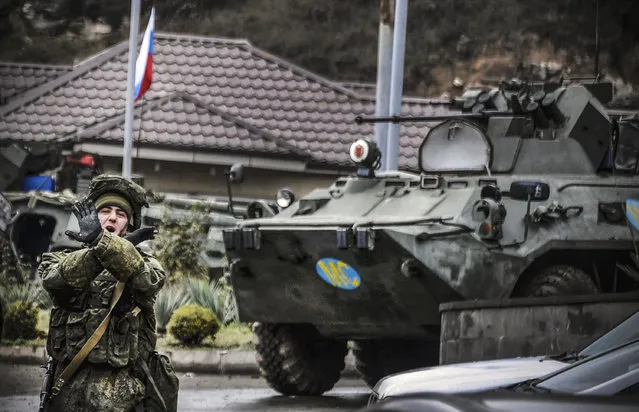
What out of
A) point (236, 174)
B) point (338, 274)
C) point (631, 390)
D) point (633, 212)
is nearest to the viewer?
point (631, 390)

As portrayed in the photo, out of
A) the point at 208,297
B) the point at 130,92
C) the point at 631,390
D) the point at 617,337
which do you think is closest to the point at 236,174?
the point at 208,297

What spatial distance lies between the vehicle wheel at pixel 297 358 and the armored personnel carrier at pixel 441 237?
0.01 metres

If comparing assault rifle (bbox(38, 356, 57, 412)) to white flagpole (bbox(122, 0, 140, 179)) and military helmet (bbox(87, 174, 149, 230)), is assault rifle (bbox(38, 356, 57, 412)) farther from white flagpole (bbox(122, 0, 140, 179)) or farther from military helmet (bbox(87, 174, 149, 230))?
white flagpole (bbox(122, 0, 140, 179))

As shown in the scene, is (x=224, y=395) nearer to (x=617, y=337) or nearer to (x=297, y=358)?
(x=297, y=358)

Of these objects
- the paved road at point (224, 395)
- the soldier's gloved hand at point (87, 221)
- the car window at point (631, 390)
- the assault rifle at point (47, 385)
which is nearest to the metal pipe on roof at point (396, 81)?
the paved road at point (224, 395)

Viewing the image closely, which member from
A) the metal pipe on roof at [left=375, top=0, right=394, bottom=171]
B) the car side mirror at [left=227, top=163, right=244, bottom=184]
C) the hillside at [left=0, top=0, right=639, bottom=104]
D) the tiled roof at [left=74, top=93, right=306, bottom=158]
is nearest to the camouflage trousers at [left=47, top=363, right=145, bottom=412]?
the car side mirror at [left=227, top=163, right=244, bottom=184]

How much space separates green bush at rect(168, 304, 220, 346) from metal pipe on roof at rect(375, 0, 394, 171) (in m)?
3.85

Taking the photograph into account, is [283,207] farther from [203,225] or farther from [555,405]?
[555,405]

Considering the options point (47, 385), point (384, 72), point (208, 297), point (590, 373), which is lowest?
point (208, 297)

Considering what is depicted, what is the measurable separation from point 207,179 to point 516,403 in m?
22.2

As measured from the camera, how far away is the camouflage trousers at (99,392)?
713cm

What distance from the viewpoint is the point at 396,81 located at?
1991 centimetres

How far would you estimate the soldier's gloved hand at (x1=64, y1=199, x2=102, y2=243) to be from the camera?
6.96m

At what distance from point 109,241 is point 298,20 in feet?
136
